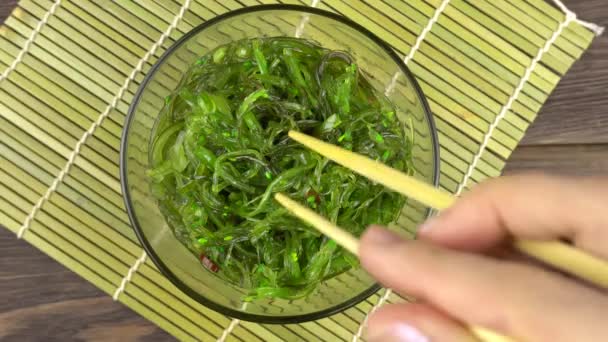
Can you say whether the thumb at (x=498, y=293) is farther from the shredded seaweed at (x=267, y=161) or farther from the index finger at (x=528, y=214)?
the shredded seaweed at (x=267, y=161)

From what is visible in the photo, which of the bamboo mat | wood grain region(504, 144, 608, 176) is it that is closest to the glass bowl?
the bamboo mat

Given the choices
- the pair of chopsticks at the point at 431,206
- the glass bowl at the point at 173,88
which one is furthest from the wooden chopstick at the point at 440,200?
the glass bowl at the point at 173,88

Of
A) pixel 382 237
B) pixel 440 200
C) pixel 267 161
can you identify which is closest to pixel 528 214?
pixel 440 200

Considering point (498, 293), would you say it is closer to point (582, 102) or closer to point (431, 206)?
point (431, 206)

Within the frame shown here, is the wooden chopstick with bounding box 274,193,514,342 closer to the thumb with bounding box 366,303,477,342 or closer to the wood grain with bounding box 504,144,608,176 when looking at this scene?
the thumb with bounding box 366,303,477,342

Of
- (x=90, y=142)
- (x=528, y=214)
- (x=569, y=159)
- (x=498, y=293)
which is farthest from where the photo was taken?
(x=569, y=159)

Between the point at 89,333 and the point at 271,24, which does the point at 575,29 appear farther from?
the point at 89,333

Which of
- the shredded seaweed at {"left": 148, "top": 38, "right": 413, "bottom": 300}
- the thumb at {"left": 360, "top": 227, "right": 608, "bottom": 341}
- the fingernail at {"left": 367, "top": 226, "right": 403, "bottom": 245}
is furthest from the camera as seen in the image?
the shredded seaweed at {"left": 148, "top": 38, "right": 413, "bottom": 300}
